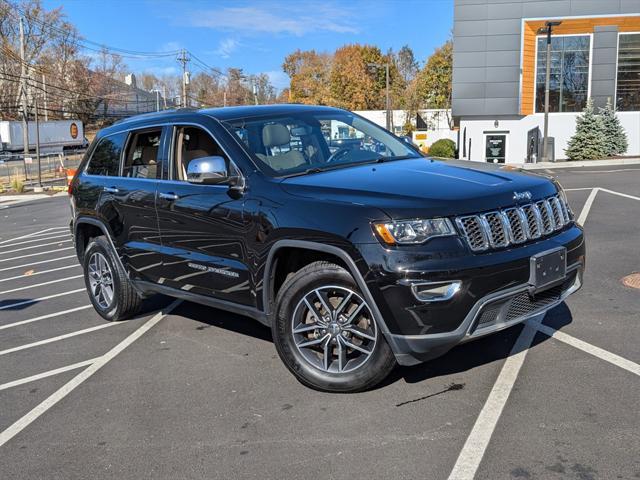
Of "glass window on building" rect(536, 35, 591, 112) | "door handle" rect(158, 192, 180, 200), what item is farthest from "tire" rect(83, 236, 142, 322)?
"glass window on building" rect(536, 35, 591, 112)

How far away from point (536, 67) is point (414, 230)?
34.6m

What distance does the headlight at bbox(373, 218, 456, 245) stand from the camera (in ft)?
11.7

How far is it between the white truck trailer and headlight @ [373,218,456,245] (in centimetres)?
6628

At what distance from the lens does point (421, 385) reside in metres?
4.19

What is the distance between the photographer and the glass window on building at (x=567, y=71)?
3456cm

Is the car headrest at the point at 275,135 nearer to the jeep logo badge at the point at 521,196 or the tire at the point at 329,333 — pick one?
the tire at the point at 329,333

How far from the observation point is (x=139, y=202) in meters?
5.36

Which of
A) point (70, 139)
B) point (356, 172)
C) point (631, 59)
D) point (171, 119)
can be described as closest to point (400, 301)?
point (356, 172)

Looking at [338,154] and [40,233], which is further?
[40,233]

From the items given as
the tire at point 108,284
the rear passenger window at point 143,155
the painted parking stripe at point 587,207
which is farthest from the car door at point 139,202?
the painted parking stripe at point 587,207

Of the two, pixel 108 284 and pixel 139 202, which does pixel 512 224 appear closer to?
pixel 139 202

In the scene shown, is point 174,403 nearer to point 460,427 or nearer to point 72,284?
point 460,427

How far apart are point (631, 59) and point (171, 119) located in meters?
35.1

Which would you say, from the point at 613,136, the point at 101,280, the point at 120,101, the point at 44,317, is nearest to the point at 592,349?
the point at 101,280
